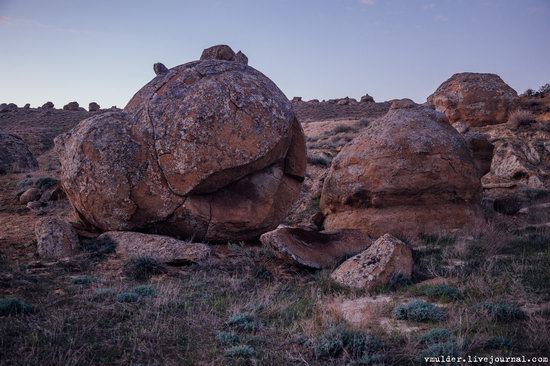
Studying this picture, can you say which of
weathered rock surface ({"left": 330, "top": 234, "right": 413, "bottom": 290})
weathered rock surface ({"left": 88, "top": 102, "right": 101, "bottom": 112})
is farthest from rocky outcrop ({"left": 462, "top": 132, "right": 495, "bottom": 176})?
weathered rock surface ({"left": 88, "top": 102, "right": 101, "bottom": 112})

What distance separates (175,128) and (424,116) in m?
5.72

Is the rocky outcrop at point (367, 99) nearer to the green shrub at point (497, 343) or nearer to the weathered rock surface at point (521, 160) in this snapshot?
the weathered rock surface at point (521, 160)

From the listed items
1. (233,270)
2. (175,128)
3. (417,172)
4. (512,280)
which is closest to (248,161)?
(175,128)

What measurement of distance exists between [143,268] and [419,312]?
14.4 ft

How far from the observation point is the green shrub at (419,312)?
5.33m

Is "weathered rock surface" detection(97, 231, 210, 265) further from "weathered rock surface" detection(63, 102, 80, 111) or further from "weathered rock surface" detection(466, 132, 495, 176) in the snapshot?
"weathered rock surface" detection(63, 102, 80, 111)

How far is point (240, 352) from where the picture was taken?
177 inches

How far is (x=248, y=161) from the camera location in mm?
9898

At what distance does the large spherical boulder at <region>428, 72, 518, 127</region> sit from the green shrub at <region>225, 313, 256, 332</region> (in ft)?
51.4

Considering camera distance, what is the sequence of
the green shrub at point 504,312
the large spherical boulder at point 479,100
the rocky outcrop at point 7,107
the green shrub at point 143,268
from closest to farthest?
the green shrub at point 504,312 → the green shrub at point 143,268 → the large spherical boulder at point 479,100 → the rocky outcrop at point 7,107

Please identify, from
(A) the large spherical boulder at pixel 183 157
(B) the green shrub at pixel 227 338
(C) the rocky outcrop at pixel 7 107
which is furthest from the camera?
(C) the rocky outcrop at pixel 7 107

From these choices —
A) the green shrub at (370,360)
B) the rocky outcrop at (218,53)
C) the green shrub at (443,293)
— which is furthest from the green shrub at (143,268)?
the rocky outcrop at (218,53)

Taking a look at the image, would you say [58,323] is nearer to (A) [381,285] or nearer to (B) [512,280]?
(A) [381,285]

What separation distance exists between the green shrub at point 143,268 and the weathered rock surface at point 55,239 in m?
1.55
